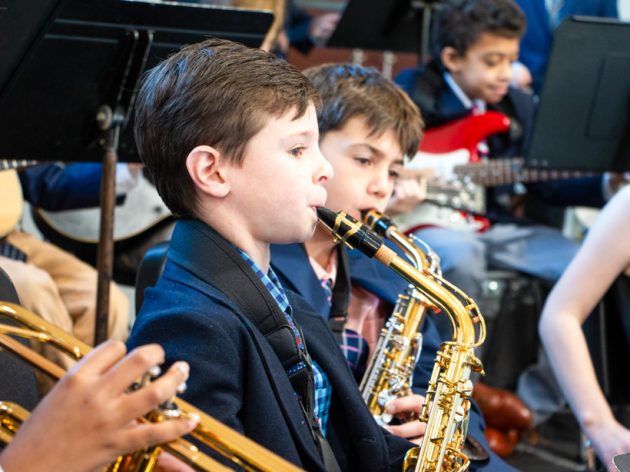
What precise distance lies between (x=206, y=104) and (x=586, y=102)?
1.94m

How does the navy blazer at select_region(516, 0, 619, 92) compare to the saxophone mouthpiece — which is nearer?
the saxophone mouthpiece

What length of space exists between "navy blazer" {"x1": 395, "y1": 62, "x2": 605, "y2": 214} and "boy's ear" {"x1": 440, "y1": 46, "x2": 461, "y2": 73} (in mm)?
45

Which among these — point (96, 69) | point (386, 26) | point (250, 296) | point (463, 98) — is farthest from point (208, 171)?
point (386, 26)

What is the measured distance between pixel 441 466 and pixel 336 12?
13.2ft

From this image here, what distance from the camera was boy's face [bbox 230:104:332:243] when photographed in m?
1.37

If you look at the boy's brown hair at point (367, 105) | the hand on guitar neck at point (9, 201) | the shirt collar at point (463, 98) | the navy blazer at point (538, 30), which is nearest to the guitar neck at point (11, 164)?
the hand on guitar neck at point (9, 201)

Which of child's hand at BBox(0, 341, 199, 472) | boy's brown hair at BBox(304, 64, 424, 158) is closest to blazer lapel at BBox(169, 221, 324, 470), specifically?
A: child's hand at BBox(0, 341, 199, 472)

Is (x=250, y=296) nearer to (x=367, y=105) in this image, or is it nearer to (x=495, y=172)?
(x=367, y=105)

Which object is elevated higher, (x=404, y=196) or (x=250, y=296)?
(x=250, y=296)

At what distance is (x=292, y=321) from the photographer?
4.69 ft

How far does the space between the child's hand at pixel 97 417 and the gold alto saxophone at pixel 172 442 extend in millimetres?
43

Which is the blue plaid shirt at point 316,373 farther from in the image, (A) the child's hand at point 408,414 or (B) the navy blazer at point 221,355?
(A) the child's hand at point 408,414

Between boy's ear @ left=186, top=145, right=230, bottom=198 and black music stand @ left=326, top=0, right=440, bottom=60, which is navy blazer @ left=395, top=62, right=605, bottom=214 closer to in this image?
black music stand @ left=326, top=0, right=440, bottom=60

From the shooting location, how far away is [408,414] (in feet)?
5.87
